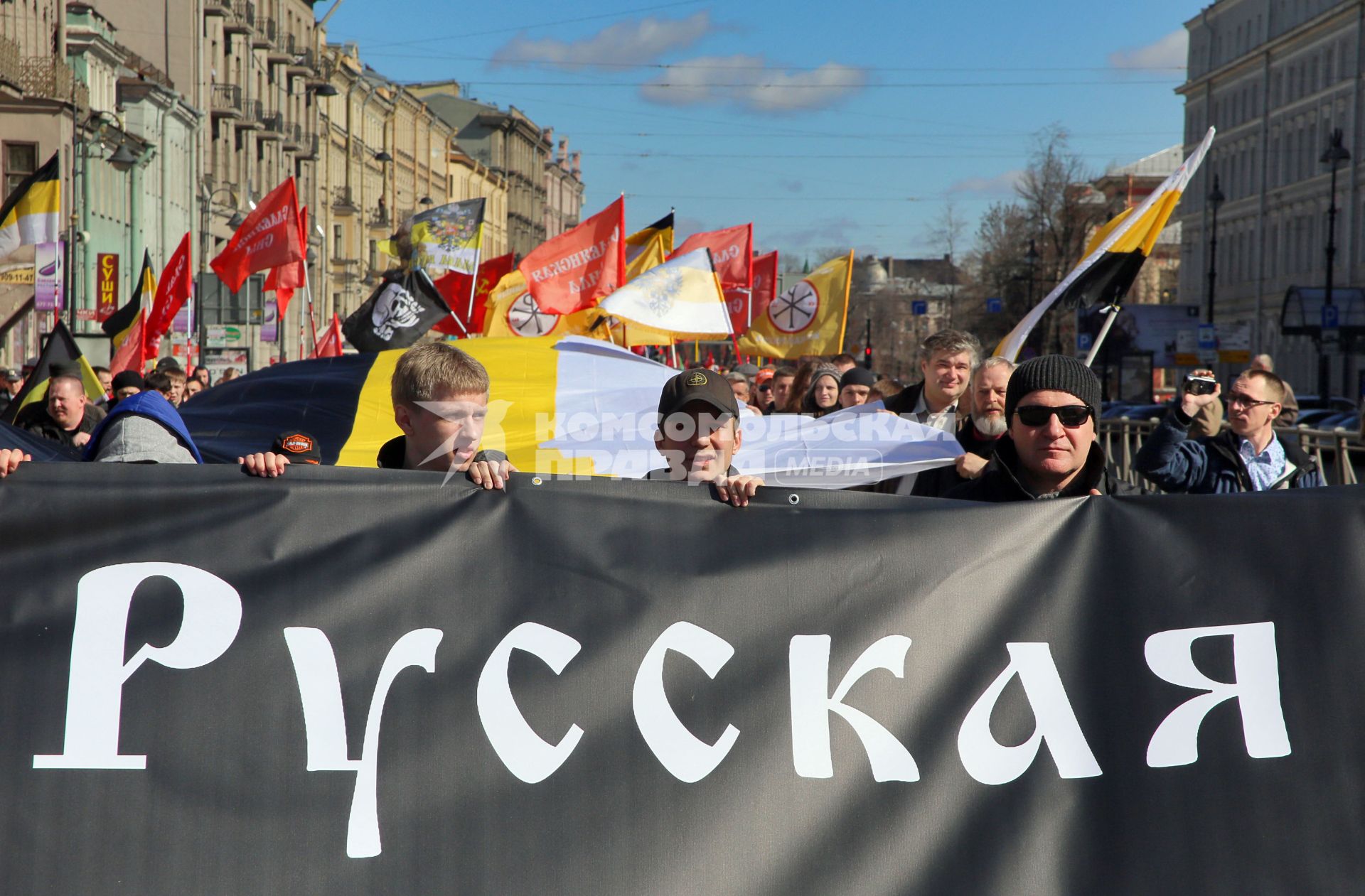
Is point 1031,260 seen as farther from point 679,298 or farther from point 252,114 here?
point 679,298

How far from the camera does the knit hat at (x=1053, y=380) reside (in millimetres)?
4203

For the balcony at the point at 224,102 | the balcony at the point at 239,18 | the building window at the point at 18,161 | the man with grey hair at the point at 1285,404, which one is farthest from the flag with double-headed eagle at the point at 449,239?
the balcony at the point at 239,18

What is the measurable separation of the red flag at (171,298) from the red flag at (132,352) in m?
1.21

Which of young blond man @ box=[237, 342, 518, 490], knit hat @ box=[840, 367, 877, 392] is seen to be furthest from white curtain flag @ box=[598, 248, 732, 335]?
young blond man @ box=[237, 342, 518, 490]

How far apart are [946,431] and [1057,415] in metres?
2.27

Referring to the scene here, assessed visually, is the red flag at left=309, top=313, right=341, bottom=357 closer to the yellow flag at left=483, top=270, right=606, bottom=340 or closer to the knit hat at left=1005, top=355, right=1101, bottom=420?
the yellow flag at left=483, top=270, right=606, bottom=340

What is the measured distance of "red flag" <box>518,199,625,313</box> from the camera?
1692cm

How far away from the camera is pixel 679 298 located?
538 inches

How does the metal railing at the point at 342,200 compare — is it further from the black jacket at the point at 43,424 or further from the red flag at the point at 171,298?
the black jacket at the point at 43,424

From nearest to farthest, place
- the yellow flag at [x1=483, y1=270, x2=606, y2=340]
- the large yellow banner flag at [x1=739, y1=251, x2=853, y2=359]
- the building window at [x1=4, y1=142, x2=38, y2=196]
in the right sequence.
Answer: the yellow flag at [x1=483, y1=270, x2=606, y2=340] → the large yellow banner flag at [x1=739, y1=251, x2=853, y2=359] → the building window at [x1=4, y1=142, x2=38, y2=196]

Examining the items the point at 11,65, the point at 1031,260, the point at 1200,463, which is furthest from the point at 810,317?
the point at 1031,260

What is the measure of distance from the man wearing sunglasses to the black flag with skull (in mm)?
10023

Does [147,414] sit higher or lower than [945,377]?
lower

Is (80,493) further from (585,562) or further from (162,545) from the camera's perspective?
(585,562)
